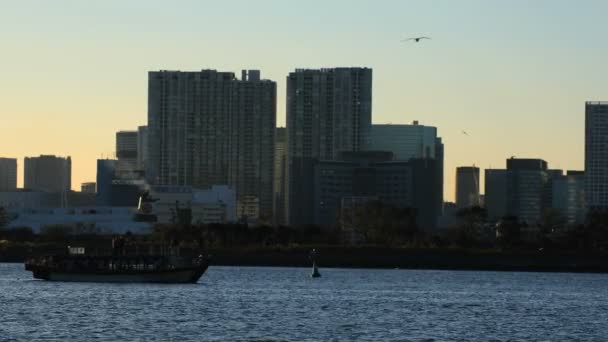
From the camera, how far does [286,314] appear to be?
5610 inches

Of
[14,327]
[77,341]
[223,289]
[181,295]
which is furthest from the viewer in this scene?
[223,289]

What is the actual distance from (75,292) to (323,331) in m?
56.7

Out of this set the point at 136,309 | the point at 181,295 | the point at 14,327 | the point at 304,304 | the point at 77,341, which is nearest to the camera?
the point at 77,341

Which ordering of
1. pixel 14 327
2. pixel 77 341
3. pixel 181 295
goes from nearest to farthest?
pixel 77 341
pixel 14 327
pixel 181 295

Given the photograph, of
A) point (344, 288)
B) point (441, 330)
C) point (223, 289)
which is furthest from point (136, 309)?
point (344, 288)

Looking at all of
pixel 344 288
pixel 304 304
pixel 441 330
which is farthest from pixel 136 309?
pixel 344 288

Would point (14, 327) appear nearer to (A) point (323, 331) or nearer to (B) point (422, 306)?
(A) point (323, 331)

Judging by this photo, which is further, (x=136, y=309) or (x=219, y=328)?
(x=136, y=309)

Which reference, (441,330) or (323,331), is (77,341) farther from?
(441,330)

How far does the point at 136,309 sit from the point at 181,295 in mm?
25466

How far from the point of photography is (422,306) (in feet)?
523

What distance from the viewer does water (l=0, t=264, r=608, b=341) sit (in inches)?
4783

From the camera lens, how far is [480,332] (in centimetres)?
12800

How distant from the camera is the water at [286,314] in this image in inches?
4783
